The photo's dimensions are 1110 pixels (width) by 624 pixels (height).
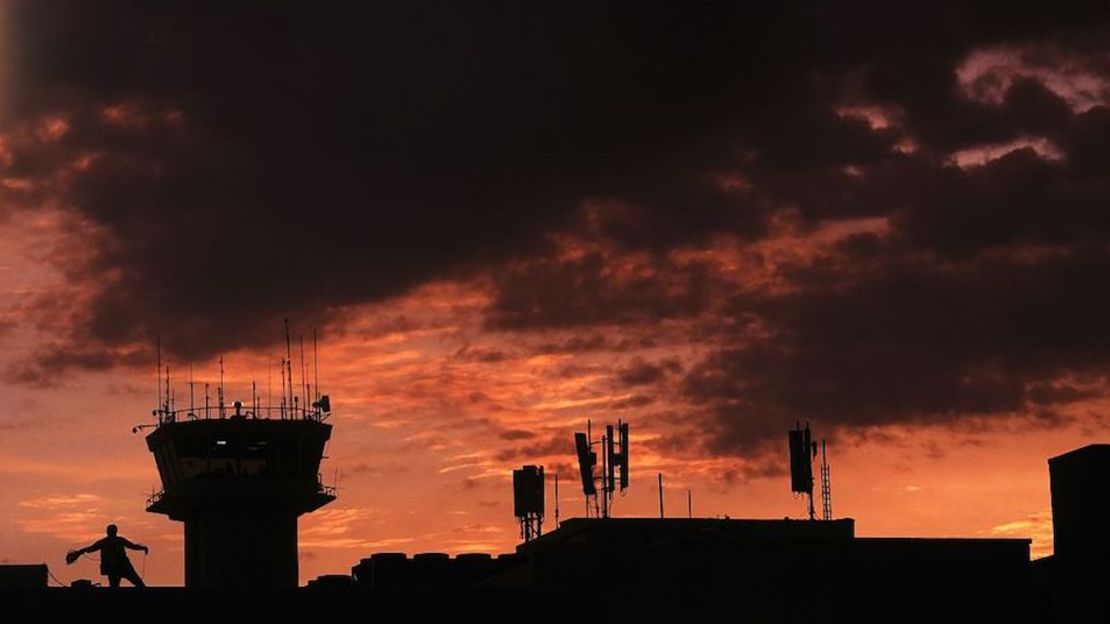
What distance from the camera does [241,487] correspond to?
155 metres

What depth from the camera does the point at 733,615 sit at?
207ft

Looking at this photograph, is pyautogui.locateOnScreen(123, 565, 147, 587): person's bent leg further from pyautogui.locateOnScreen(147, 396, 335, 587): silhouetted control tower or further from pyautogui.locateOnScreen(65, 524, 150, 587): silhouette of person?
pyautogui.locateOnScreen(147, 396, 335, 587): silhouetted control tower

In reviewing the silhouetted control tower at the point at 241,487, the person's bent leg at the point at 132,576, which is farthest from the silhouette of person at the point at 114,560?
the silhouetted control tower at the point at 241,487

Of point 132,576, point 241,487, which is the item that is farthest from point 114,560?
point 241,487

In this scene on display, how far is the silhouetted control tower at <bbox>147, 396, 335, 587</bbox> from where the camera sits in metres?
155

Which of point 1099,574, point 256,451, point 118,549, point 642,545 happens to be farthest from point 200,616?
point 256,451

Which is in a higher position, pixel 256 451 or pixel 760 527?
pixel 256 451

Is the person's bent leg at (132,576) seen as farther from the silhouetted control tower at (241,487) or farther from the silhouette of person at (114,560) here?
the silhouetted control tower at (241,487)

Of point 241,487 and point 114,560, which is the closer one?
point 114,560

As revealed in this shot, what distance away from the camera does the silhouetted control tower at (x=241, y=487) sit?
509 feet

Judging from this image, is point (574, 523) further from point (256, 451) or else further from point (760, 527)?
point (256, 451)

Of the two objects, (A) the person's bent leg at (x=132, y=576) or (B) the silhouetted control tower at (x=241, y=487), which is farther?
(B) the silhouetted control tower at (x=241, y=487)

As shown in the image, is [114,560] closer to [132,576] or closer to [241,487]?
[132,576]

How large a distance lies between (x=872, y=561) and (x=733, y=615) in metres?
30.8
